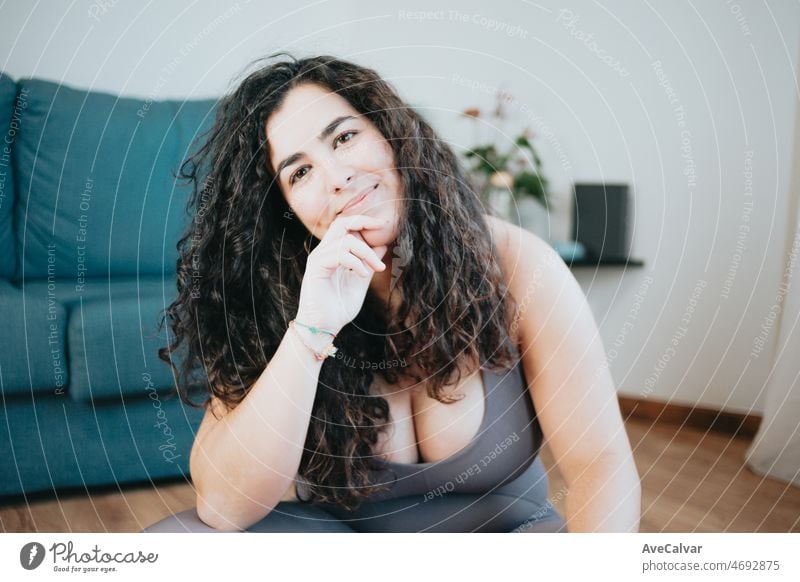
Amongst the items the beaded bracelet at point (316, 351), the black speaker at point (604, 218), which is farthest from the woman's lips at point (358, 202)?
the black speaker at point (604, 218)

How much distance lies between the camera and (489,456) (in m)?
0.60

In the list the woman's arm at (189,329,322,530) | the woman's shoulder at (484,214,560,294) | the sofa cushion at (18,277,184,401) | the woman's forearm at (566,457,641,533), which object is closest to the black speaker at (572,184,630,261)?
the woman's shoulder at (484,214,560,294)

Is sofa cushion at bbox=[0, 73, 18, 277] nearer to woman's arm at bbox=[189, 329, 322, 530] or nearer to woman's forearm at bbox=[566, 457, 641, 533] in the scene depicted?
woman's arm at bbox=[189, 329, 322, 530]

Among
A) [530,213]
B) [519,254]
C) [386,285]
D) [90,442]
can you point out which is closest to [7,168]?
[90,442]

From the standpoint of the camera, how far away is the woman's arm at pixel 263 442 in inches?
22.3

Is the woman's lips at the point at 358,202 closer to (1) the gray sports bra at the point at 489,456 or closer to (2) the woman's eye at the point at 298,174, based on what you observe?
(2) the woman's eye at the point at 298,174

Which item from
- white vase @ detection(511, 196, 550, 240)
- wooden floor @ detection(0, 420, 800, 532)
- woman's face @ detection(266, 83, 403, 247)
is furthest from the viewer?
white vase @ detection(511, 196, 550, 240)

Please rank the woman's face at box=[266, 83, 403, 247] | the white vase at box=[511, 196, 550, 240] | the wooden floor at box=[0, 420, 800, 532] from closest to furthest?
the woman's face at box=[266, 83, 403, 247]
the wooden floor at box=[0, 420, 800, 532]
the white vase at box=[511, 196, 550, 240]

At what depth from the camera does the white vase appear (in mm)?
907

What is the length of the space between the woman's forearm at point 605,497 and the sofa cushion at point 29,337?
0.55 metres

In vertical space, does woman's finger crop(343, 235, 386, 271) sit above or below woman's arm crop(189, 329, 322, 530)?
above

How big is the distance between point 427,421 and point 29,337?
43 centimetres

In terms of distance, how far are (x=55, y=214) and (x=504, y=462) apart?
54 centimetres
